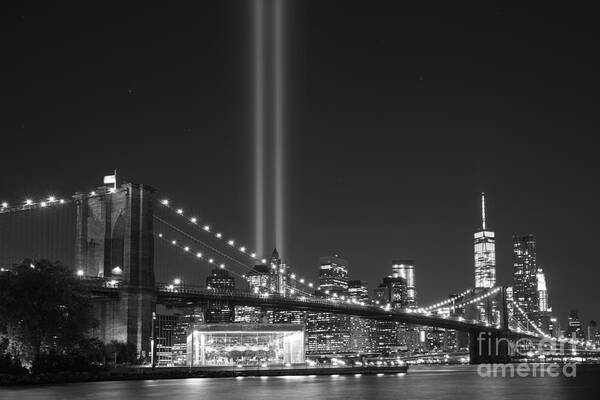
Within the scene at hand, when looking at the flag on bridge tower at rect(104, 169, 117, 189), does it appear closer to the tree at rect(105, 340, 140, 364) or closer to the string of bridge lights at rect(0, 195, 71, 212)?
the string of bridge lights at rect(0, 195, 71, 212)

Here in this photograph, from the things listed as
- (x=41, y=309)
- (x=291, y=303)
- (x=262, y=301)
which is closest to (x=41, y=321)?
(x=41, y=309)

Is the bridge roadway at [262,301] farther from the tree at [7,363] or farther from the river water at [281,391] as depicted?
the river water at [281,391]

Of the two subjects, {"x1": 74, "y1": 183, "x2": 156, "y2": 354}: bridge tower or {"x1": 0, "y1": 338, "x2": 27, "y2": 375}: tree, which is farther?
{"x1": 74, "y1": 183, "x2": 156, "y2": 354}: bridge tower

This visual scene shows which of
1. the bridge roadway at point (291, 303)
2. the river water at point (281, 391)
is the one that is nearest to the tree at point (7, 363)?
the river water at point (281, 391)

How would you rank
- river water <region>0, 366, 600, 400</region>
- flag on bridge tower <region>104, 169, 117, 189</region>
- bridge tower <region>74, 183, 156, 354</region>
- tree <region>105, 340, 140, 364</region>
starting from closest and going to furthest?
river water <region>0, 366, 600, 400</region>
tree <region>105, 340, 140, 364</region>
bridge tower <region>74, 183, 156, 354</region>
flag on bridge tower <region>104, 169, 117, 189</region>

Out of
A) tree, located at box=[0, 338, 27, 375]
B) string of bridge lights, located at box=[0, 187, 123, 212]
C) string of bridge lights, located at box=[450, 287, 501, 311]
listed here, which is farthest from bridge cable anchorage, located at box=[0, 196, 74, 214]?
string of bridge lights, located at box=[450, 287, 501, 311]

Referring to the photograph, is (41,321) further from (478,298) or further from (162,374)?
(478,298)
